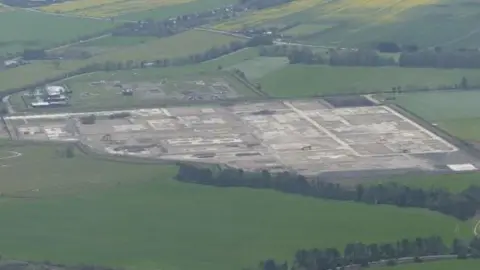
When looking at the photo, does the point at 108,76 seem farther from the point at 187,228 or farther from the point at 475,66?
the point at 187,228

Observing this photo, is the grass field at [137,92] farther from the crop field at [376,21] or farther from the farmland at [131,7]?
the farmland at [131,7]

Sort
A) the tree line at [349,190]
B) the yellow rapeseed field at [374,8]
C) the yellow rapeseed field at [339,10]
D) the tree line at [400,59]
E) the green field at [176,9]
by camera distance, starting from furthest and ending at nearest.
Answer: the green field at [176,9] → the yellow rapeseed field at [339,10] → the yellow rapeseed field at [374,8] → the tree line at [400,59] → the tree line at [349,190]

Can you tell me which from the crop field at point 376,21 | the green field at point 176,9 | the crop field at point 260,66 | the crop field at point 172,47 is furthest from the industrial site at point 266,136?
the green field at point 176,9

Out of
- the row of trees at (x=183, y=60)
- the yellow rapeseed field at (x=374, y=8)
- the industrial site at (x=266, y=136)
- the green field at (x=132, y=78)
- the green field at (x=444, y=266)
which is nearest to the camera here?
the green field at (x=444, y=266)

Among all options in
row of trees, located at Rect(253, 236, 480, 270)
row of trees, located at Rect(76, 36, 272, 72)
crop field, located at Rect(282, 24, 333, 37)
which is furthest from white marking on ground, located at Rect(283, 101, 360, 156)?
crop field, located at Rect(282, 24, 333, 37)

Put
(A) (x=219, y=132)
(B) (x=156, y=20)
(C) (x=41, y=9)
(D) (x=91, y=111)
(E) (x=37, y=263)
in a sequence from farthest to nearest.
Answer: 1. (C) (x=41, y=9)
2. (B) (x=156, y=20)
3. (D) (x=91, y=111)
4. (A) (x=219, y=132)
5. (E) (x=37, y=263)

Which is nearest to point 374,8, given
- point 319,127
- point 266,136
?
point 319,127

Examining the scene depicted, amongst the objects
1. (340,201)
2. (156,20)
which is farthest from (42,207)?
(156,20)
